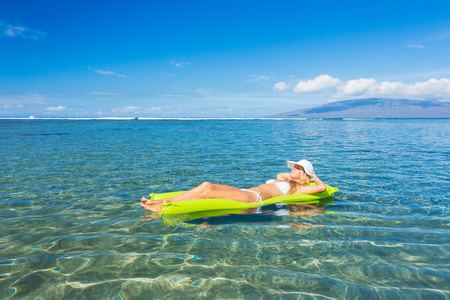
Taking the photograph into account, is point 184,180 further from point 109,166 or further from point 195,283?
point 195,283

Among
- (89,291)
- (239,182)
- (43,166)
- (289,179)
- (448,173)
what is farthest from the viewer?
(43,166)

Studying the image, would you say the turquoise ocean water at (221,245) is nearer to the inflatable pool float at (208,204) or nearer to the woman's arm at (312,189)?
the inflatable pool float at (208,204)

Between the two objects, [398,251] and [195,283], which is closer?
[195,283]

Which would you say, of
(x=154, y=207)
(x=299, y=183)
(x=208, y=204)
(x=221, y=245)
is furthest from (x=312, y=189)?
(x=154, y=207)

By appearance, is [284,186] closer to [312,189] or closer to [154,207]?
[312,189]

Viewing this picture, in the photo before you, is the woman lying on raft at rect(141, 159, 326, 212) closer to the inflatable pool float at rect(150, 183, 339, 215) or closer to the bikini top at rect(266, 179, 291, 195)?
the bikini top at rect(266, 179, 291, 195)

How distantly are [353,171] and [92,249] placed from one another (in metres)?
9.63

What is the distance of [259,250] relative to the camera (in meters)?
4.66

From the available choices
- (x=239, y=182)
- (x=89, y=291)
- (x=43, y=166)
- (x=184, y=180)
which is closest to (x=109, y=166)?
(x=43, y=166)

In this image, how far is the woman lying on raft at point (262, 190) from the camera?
6.30m

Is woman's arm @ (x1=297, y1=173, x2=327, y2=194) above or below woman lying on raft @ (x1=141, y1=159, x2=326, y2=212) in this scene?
below

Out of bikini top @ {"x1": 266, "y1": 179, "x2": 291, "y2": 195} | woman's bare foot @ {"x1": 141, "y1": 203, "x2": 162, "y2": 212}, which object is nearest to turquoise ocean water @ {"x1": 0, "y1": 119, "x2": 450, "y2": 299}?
woman's bare foot @ {"x1": 141, "y1": 203, "x2": 162, "y2": 212}

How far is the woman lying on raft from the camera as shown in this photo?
248 inches

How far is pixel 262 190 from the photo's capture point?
6.91m
